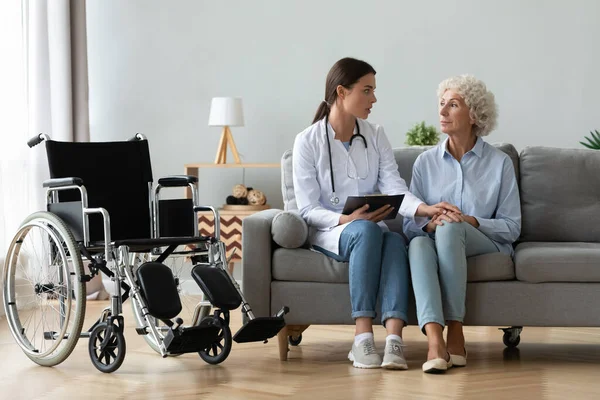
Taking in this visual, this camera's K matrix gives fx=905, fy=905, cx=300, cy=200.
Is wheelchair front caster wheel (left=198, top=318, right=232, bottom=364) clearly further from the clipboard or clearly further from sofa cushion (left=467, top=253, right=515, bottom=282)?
sofa cushion (left=467, top=253, right=515, bottom=282)

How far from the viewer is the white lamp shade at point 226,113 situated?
497 centimetres

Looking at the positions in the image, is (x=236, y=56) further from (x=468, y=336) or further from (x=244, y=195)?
(x=468, y=336)

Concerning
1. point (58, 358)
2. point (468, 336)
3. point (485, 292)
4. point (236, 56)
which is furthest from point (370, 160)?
point (236, 56)

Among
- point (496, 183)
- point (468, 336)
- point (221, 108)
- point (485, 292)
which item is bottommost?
point (468, 336)

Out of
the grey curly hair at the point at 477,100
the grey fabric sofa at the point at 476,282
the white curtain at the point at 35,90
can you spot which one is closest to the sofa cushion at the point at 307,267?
the grey fabric sofa at the point at 476,282

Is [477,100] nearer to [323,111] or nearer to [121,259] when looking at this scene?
[323,111]

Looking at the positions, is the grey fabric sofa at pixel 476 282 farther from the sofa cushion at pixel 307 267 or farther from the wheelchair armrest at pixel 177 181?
the wheelchair armrest at pixel 177 181

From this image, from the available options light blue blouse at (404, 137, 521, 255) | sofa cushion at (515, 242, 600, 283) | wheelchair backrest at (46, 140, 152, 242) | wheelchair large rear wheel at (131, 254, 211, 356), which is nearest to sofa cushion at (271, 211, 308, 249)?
wheelchair large rear wheel at (131, 254, 211, 356)

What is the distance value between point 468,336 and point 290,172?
105cm

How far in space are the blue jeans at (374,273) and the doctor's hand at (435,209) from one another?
0.20 meters

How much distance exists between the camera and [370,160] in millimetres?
3410

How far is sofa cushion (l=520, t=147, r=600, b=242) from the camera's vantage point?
11.5 feet

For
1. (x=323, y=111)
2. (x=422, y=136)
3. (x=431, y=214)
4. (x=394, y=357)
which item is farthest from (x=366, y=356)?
(x=422, y=136)

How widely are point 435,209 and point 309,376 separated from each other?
2.48 feet
